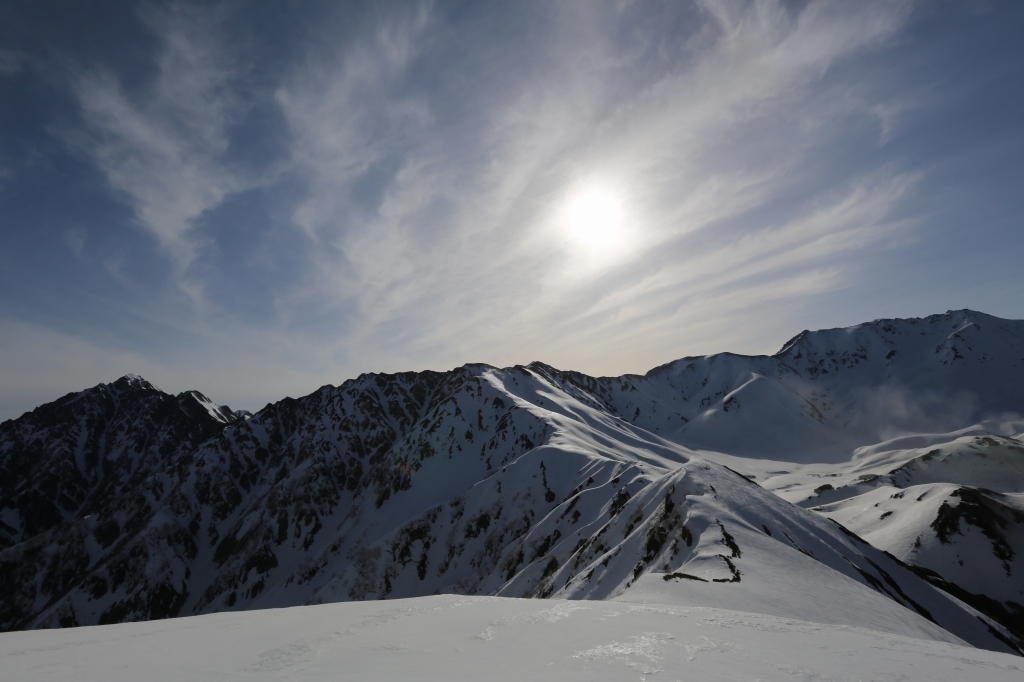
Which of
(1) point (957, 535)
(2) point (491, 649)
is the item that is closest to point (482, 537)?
(1) point (957, 535)

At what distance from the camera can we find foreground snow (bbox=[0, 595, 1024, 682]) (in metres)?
10.6

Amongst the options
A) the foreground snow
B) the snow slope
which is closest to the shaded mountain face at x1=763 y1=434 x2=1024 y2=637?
the snow slope

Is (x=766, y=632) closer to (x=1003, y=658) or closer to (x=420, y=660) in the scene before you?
(x=1003, y=658)

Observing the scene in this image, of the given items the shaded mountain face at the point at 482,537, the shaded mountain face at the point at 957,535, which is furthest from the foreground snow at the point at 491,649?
the shaded mountain face at the point at 957,535

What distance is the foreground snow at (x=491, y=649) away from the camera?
10617 millimetres

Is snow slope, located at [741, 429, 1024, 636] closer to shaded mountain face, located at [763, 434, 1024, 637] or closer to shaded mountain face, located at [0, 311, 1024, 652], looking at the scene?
shaded mountain face, located at [763, 434, 1024, 637]

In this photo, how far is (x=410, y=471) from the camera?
16788 cm

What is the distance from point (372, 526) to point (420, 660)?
158 metres

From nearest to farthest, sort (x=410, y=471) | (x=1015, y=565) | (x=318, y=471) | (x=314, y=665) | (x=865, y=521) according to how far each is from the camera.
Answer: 1. (x=314, y=665)
2. (x=1015, y=565)
3. (x=865, y=521)
4. (x=410, y=471)
5. (x=318, y=471)

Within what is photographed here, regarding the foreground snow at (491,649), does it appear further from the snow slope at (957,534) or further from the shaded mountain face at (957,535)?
the snow slope at (957,534)

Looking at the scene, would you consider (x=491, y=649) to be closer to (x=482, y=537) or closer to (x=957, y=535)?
(x=957, y=535)

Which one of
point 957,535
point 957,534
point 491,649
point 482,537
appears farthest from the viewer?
point 482,537

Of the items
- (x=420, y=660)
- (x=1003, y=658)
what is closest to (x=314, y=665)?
(x=420, y=660)

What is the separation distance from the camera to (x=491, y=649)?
1245 cm
